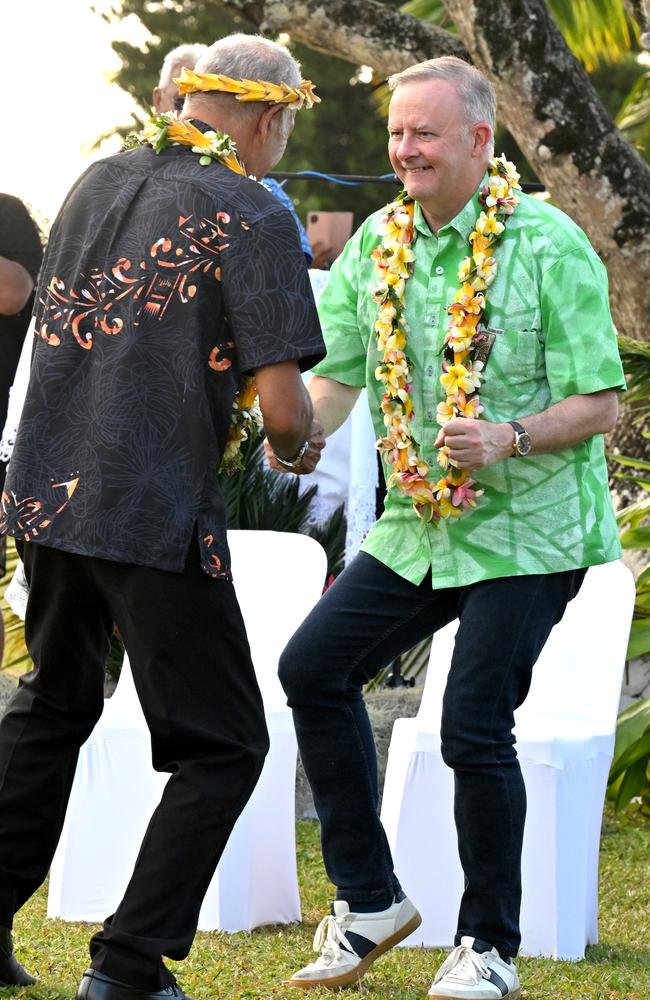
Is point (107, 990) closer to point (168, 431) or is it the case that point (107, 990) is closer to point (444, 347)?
point (168, 431)

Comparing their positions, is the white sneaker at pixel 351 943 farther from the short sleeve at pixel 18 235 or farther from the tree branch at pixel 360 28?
the tree branch at pixel 360 28

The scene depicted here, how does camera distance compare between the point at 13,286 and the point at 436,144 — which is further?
the point at 13,286

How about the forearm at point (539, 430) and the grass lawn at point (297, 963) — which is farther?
the grass lawn at point (297, 963)

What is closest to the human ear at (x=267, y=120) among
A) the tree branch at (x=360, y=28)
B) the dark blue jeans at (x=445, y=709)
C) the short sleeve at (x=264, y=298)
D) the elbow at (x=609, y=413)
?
the short sleeve at (x=264, y=298)

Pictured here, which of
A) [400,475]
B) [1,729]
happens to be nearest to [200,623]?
[1,729]

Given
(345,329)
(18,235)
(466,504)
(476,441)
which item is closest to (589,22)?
(18,235)

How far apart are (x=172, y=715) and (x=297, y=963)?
1159 mm

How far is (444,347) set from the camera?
3422mm

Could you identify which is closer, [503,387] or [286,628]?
[503,387]

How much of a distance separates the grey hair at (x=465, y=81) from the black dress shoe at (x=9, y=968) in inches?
83.1

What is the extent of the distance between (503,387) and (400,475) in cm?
33

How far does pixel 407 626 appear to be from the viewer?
3451 millimetres

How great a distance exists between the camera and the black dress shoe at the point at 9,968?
10.0ft

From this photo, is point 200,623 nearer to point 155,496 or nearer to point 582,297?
point 155,496
